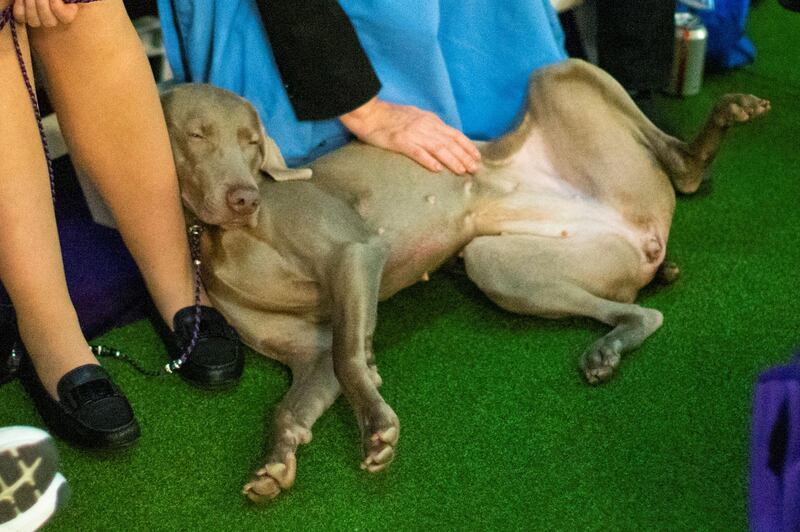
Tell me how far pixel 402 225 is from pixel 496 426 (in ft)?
1.65

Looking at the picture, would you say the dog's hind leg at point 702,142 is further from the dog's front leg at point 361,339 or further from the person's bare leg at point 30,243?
the person's bare leg at point 30,243

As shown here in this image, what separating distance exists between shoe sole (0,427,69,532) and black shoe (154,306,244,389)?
497 millimetres

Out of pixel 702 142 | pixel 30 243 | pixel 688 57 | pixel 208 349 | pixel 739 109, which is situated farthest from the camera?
pixel 688 57

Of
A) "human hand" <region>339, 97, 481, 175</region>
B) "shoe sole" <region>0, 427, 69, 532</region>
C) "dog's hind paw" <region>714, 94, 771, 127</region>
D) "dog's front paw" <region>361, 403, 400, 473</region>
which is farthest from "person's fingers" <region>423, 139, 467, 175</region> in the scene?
"shoe sole" <region>0, 427, 69, 532</region>

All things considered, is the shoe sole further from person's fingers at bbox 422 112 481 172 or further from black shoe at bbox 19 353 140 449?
person's fingers at bbox 422 112 481 172

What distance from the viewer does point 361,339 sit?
5.56ft

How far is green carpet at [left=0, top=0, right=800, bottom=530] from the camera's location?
149 cm

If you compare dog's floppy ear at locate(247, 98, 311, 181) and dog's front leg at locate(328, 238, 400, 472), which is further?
dog's floppy ear at locate(247, 98, 311, 181)

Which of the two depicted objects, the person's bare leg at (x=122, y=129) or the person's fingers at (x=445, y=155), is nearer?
the person's bare leg at (x=122, y=129)

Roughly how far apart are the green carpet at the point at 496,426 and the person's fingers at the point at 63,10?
73 centimetres

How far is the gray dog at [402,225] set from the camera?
174 cm

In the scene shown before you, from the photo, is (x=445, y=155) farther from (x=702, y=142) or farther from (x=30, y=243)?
(x=30, y=243)

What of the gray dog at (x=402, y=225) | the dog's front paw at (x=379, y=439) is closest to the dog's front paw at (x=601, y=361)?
the gray dog at (x=402, y=225)

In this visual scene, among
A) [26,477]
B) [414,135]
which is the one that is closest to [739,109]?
[414,135]
